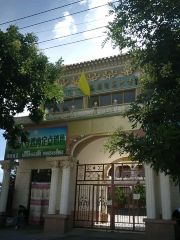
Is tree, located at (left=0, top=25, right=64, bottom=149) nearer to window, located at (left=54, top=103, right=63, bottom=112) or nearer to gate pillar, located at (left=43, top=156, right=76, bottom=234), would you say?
gate pillar, located at (left=43, top=156, right=76, bottom=234)

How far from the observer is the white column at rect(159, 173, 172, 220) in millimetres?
10052

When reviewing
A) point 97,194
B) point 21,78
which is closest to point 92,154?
point 97,194

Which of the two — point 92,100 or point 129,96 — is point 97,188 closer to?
point 92,100

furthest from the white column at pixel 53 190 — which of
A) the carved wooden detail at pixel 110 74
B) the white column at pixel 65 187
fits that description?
the carved wooden detail at pixel 110 74

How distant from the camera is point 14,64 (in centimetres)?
999

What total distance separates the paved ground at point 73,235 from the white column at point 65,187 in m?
1.16

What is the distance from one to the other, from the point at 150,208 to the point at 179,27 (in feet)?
24.0

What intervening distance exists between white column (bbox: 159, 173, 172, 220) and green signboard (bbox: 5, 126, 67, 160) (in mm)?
5221

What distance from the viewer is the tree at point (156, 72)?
6.09 m

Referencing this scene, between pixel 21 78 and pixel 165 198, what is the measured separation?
802 centimetres

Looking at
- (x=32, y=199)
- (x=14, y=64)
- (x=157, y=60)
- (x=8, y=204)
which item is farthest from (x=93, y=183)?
(x=157, y=60)

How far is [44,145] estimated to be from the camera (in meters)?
13.4

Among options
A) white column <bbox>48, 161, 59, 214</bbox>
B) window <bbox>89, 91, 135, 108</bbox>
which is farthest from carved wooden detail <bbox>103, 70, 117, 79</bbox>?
white column <bbox>48, 161, 59, 214</bbox>

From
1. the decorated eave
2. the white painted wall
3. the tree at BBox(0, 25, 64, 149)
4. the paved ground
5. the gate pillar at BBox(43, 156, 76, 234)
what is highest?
the decorated eave
